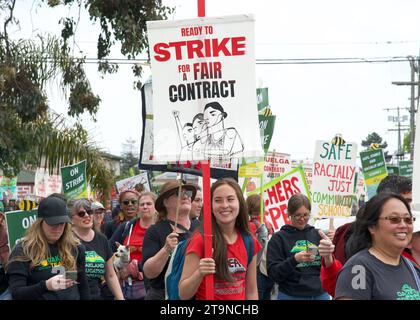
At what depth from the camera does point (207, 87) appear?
19.0 feet

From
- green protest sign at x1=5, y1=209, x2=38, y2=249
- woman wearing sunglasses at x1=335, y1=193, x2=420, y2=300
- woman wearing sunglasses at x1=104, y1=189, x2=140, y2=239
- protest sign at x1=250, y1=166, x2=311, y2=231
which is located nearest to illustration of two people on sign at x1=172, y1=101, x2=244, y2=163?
woman wearing sunglasses at x1=335, y1=193, x2=420, y2=300

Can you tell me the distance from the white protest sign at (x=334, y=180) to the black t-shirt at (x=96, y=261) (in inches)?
91.4

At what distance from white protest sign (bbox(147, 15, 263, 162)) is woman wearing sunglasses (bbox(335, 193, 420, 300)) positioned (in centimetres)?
111

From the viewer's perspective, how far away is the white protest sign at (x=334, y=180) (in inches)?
365

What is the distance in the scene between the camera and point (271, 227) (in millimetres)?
12781

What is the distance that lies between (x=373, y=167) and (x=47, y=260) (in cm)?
1397

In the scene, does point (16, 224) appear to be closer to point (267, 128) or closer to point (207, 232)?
point (207, 232)

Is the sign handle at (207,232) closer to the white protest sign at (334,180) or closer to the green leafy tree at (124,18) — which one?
the white protest sign at (334,180)

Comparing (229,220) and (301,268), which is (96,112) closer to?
(301,268)

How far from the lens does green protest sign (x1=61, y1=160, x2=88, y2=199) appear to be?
12.8 metres

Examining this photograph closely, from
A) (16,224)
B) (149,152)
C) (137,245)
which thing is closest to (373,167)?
(137,245)

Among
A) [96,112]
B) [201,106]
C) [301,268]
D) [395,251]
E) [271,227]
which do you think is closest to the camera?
[395,251]
